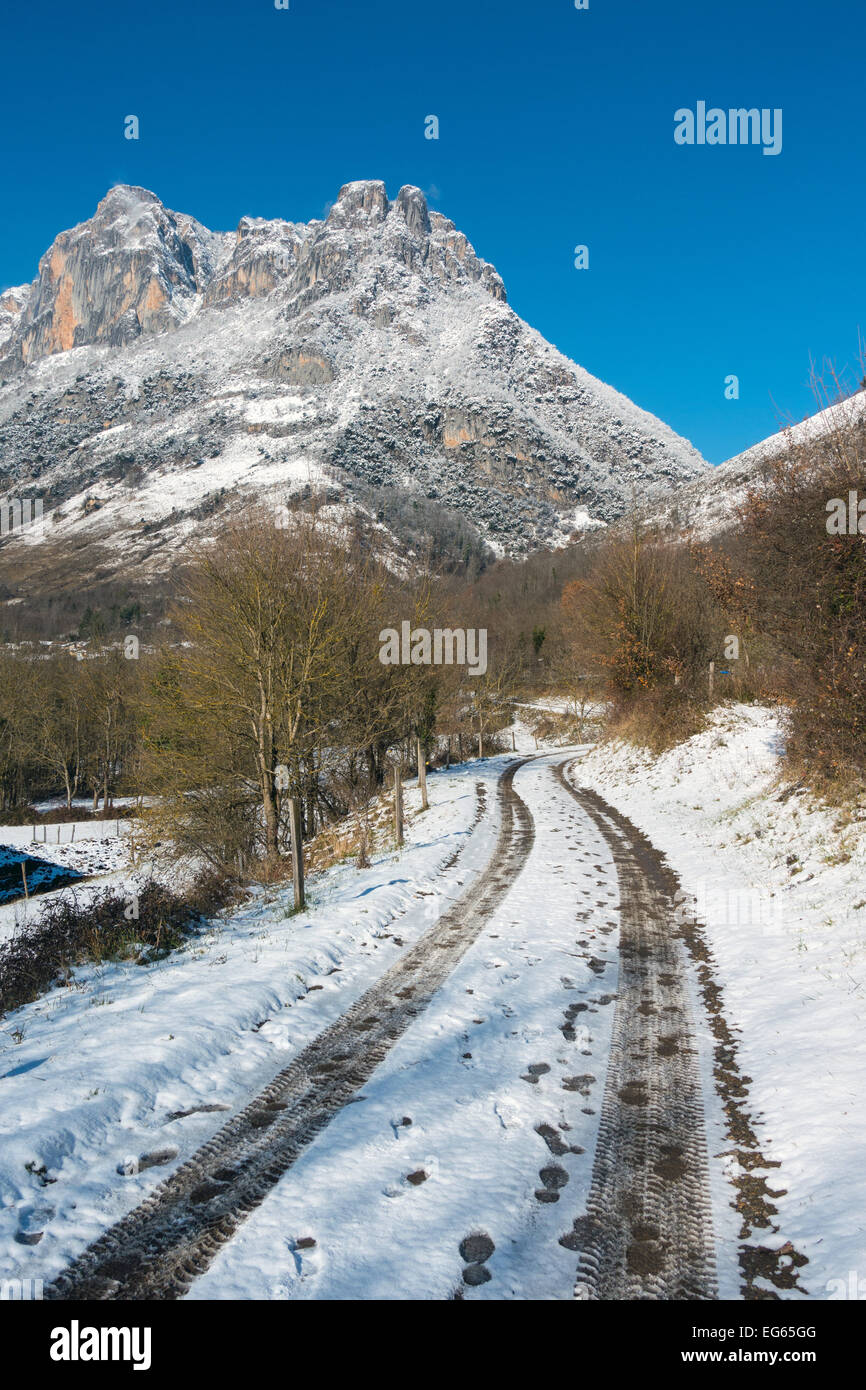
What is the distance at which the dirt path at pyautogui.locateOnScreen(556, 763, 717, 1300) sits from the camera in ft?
11.6

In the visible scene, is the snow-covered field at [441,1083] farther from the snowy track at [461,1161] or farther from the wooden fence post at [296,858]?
the wooden fence post at [296,858]

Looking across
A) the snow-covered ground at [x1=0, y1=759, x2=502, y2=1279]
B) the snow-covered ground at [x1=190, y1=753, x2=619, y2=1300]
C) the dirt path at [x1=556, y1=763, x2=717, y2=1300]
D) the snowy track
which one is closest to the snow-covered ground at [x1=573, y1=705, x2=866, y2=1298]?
the dirt path at [x1=556, y1=763, x2=717, y2=1300]

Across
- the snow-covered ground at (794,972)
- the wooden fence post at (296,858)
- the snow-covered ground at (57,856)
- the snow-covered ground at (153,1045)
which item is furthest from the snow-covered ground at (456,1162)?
the snow-covered ground at (57,856)

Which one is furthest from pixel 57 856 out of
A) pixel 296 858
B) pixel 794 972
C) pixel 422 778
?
pixel 794 972

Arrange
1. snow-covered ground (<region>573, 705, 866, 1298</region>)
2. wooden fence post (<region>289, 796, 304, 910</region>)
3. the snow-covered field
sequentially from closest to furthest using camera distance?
1. the snow-covered field
2. snow-covered ground (<region>573, 705, 866, 1298</region>)
3. wooden fence post (<region>289, 796, 304, 910</region>)

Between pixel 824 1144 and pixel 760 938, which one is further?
pixel 760 938

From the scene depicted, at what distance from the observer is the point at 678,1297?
340 centimetres

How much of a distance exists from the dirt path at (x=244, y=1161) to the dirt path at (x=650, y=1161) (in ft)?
6.33

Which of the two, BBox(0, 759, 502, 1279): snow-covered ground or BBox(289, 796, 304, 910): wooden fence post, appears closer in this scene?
BBox(0, 759, 502, 1279): snow-covered ground

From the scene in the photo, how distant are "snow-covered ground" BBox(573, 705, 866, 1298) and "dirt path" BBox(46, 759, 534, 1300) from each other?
2.84 metres

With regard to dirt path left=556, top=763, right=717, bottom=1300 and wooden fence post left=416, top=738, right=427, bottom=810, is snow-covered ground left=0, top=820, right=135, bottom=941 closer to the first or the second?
wooden fence post left=416, top=738, right=427, bottom=810

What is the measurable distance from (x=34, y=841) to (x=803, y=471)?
43038 mm

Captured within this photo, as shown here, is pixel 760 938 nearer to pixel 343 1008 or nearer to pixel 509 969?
pixel 509 969
